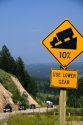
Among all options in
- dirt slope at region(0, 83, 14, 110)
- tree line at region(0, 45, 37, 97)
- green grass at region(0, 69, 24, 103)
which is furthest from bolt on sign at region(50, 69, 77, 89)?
tree line at region(0, 45, 37, 97)

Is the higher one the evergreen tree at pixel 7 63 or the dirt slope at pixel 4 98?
the evergreen tree at pixel 7 63

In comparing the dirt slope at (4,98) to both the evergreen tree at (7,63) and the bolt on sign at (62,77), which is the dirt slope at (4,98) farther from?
the bolt on sign at (62,77)

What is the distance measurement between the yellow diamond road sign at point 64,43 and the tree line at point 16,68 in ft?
216

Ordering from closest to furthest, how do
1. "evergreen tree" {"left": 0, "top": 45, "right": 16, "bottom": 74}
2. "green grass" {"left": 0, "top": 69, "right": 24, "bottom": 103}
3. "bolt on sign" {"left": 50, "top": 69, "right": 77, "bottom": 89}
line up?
1. "bolt on sign" {"left": 50, "top": 69, "right": 77, "bottom": 89}
2. "green grass" {"left": 0, "top": 69, "right": 24, "bottom": 103}
3. "evergreen tree" {"left": 0, "top": 45, "right": 16, "bottom": 74}

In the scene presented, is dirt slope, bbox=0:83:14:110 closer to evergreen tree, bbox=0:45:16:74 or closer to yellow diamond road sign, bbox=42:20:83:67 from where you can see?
evergreen tree, bbox=0:45:16:74

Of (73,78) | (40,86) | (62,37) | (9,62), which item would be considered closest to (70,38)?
(62,37)

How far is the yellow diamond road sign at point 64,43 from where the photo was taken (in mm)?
8953

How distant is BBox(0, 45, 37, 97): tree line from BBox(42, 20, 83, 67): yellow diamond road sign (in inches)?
2589

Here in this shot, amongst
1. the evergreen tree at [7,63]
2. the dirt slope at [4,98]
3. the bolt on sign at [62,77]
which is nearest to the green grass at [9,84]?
the dirt slope at [4,98]

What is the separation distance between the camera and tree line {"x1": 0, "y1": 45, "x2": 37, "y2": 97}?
75438mm

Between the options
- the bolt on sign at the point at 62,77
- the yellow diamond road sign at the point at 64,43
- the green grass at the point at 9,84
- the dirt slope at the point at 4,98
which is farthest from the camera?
the green grass at the point at 9,84

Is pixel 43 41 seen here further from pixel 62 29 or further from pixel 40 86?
pixel 40 86

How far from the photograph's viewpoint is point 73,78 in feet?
29.7

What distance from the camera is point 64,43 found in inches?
350
